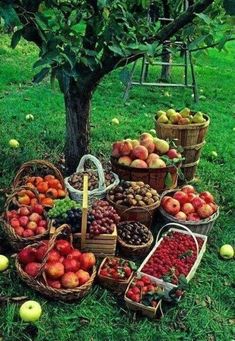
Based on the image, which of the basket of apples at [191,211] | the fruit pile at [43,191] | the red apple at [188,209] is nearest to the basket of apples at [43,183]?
the fruit pile at [43,191]

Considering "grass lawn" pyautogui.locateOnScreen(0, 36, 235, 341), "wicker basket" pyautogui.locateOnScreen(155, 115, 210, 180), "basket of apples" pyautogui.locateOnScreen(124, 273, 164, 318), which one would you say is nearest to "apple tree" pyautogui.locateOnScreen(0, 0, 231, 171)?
"grass lawn" pyautogui.locateOnScreen(0, 36, 235, 341)

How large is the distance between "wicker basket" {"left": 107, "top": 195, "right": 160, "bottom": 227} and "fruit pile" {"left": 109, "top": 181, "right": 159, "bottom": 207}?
0.12ft

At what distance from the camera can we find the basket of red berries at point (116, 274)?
3285 mm

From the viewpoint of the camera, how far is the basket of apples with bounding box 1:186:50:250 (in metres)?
3.53

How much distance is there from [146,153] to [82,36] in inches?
46.9

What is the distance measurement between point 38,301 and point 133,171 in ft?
4.80

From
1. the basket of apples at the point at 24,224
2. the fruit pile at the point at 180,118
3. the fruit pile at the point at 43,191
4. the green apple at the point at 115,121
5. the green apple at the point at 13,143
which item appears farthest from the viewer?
the green apple at the point at 115,121

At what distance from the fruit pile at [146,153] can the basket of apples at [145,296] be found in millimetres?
1237

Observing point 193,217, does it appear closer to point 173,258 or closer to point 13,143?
point 173,258

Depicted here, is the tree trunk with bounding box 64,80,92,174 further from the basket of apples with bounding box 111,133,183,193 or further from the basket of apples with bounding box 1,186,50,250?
the basket of apples with bounding box 1,186,50,250

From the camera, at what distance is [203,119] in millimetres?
4809

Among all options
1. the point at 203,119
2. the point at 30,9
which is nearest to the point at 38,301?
the point at 30,9

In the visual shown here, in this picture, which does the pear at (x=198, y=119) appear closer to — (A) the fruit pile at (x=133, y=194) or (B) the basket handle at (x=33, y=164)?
(A) the fruit pile at (x=133, y=194)

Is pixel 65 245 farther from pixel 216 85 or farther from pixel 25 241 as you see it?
pixel 216 85
